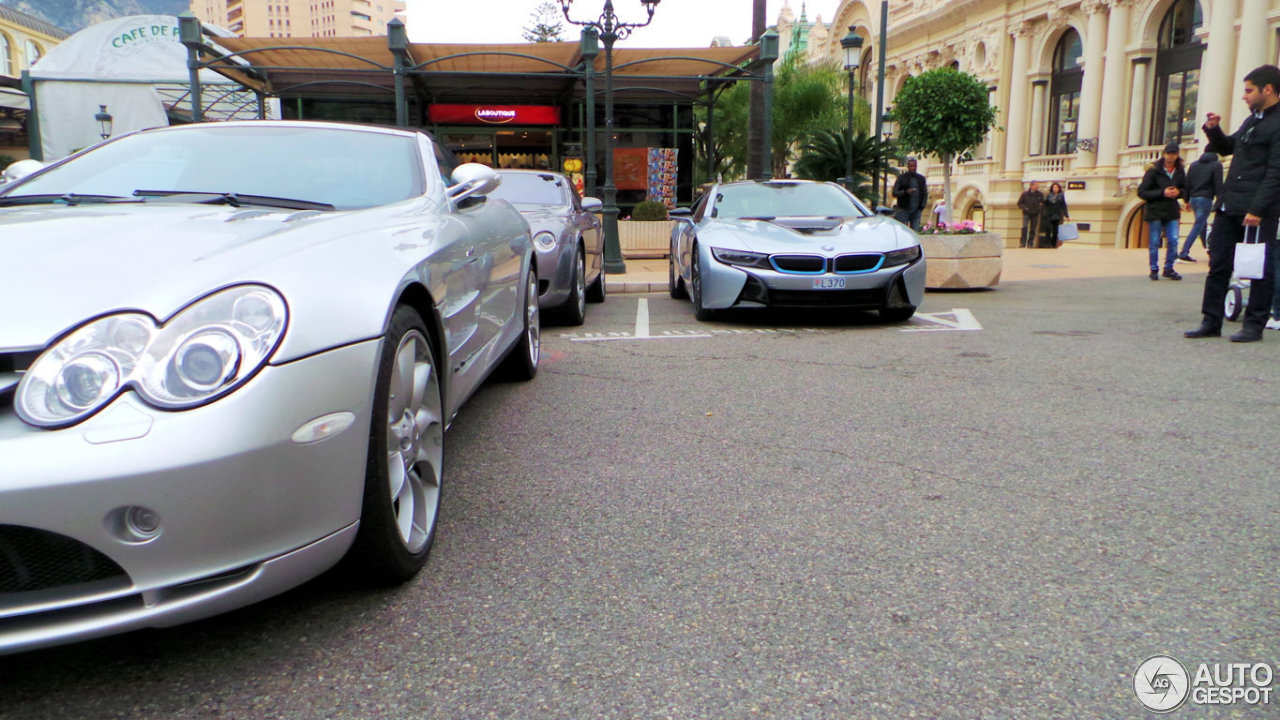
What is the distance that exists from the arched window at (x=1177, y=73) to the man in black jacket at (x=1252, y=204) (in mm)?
22918

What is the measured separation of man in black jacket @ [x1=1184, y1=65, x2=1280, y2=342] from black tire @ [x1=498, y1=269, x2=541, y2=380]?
4562 millimetres

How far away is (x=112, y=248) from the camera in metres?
2.21

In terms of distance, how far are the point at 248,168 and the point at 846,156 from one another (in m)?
14.1

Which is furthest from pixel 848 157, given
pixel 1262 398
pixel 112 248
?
pixel 112 248

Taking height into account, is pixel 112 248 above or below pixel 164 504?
above

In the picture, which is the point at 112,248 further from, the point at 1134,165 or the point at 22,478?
the point at 1134,165

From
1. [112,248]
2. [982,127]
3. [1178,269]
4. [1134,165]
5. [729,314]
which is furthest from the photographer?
[1134,165]

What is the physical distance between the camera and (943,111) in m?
20.4

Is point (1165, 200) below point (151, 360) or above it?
above

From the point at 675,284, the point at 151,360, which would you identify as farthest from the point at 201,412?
the point at 675,284

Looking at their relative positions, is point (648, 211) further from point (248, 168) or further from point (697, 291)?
point (248, 168)

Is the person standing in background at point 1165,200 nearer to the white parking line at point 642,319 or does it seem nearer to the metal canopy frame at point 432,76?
the metal canopy frame at point 432,76

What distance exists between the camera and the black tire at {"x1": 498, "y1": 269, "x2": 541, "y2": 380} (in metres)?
5.18

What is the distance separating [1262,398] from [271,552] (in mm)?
4825
